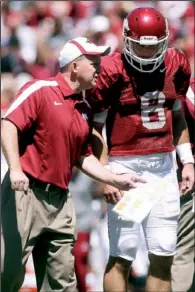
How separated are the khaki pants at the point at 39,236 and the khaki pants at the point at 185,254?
1.32 meters

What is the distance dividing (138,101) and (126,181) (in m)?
0.57

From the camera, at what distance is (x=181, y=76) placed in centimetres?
696

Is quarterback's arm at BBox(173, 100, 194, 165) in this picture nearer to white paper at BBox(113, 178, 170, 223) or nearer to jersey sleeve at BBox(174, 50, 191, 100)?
jersey sleeve at BBox(174, 50, 191, 100)

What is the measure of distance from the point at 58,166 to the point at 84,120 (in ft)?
1.13

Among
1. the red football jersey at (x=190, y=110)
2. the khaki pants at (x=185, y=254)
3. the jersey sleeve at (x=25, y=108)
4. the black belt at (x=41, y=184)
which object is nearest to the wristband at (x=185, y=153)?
the red football jersey at (x=190, y=110)

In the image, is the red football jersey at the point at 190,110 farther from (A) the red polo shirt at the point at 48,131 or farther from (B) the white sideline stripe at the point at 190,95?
(A) the red polo shirt at the point at 48,131

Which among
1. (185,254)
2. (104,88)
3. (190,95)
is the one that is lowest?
(185,254)

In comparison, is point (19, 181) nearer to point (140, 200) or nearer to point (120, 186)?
point (120, 186)

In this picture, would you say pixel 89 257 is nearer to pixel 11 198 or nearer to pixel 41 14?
pixel 11 198

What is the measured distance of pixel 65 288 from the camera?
260 inches

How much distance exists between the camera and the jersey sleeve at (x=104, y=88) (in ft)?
22.0

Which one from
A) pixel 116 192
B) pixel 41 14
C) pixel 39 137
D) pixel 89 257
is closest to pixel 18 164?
pixel 39 137

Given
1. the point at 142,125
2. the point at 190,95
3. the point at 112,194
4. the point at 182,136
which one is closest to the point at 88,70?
the point at 142,125

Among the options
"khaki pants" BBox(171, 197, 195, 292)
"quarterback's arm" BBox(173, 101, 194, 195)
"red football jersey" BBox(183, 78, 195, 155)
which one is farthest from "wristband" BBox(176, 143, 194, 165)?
"khaki pants" BBox(171, 197, 195, 292)
